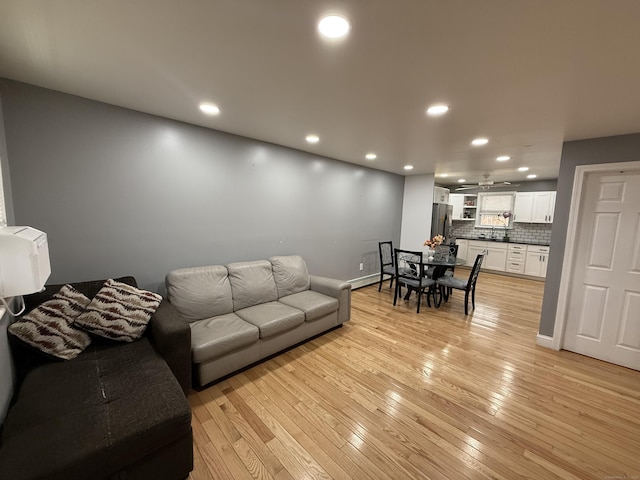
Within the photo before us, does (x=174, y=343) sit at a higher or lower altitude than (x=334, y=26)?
lower

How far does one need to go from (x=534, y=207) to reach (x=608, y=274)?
411cm

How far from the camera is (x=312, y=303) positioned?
2986 mm

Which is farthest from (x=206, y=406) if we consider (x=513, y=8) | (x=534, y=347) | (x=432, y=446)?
(x=534, y=347)

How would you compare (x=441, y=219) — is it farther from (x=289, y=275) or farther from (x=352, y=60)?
(x=352, y=60)

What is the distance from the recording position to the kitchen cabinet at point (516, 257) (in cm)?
612

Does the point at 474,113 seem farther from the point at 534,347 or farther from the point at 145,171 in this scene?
the point at 145,171

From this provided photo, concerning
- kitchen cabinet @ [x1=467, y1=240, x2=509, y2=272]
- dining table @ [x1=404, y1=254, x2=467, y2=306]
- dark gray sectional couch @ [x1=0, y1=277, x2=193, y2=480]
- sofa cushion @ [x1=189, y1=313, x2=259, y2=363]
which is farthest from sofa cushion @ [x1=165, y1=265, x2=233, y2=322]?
kitchen cabinet @ [x1=467, y1=240, x2=509, y2=272]

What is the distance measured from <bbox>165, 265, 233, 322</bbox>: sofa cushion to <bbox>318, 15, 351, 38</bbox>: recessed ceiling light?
91.3 inches

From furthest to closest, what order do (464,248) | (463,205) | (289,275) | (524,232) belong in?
(463,205), (464,248), (524,232), (289,275)

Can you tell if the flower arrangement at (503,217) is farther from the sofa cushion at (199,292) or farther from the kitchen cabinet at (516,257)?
the sofa cushion at (199,292)

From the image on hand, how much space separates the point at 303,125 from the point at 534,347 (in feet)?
12.0

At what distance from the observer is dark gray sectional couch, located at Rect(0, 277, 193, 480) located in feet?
3.44

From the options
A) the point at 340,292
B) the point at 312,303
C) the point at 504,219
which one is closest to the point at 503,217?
the point at 504,219

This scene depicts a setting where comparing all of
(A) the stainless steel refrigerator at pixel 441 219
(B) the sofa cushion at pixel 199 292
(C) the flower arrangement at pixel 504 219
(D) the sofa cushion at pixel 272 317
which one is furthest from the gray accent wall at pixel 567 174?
(C) the flower arrangement at pixel 504 219
